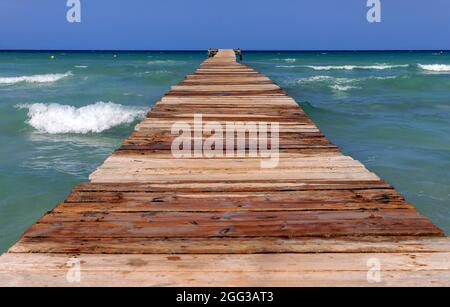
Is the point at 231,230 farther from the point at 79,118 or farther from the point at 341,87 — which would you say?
the point at 341,87

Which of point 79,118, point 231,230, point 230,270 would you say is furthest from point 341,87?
point 230,270

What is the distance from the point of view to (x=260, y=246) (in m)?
2.46

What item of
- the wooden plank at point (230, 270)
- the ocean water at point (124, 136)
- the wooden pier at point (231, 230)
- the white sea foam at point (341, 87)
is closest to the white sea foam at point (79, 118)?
the ocean water at point (124, 136)

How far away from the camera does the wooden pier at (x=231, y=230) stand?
2154mm

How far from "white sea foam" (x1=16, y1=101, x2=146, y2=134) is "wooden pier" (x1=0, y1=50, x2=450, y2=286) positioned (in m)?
10.7

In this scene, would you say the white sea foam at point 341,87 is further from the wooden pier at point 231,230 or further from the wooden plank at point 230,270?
the wooden plank at point 230,270

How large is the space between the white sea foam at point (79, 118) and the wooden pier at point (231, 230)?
1071 cm

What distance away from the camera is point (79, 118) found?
1536cm

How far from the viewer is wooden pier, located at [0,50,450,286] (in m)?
2.15

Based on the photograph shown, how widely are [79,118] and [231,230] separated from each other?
1383 centimetres
